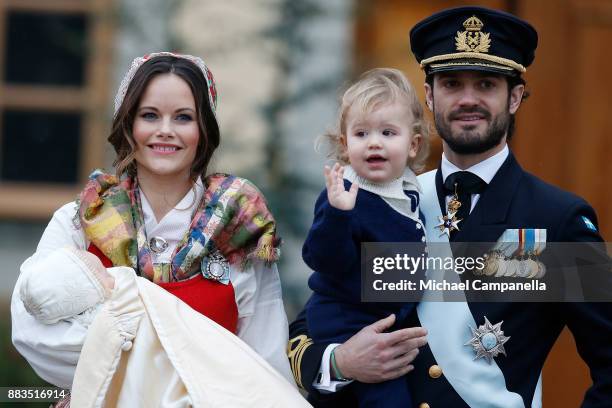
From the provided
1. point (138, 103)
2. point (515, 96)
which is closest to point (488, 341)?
point (515, 96)

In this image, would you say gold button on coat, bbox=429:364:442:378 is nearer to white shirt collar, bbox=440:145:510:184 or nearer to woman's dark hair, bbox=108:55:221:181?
white shirt collar, bbox=440:145:510:184

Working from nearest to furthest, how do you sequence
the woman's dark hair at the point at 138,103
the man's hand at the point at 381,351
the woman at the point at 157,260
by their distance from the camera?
the woman at the point at 157,260 → the man's hand at the point at 381,351 → the woman's dark hair at the point at 138,103

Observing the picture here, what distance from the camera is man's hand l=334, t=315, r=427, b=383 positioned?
3.18 metres

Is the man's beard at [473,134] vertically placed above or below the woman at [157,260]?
above

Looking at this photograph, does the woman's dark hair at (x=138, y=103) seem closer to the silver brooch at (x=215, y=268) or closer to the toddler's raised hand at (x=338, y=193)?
the silver brooch at (x=215, y=268)

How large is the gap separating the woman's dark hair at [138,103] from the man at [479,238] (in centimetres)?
64

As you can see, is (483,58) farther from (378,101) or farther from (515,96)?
(378,101)

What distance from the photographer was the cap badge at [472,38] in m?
3.30

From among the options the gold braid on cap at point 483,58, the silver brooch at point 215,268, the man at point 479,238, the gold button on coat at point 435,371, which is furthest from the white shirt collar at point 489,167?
the silver brooch at point 215,268

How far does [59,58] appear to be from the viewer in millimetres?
7180

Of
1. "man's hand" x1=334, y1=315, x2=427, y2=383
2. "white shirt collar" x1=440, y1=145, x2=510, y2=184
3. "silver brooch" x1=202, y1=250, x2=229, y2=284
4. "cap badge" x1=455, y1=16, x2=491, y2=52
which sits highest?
"cap badge" x1=455, y1=16, x2=491, y2=52

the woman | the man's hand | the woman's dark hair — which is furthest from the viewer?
the woman's dark hair

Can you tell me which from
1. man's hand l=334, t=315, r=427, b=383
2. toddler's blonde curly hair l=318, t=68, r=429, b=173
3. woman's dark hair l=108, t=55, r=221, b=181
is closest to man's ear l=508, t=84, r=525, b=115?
toddler's blonde curly hair l=318, t=68, r=429, b=173

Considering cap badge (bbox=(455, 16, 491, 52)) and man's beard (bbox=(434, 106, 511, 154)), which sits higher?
cap badge (bbox=(455, 16, 491, 52))
